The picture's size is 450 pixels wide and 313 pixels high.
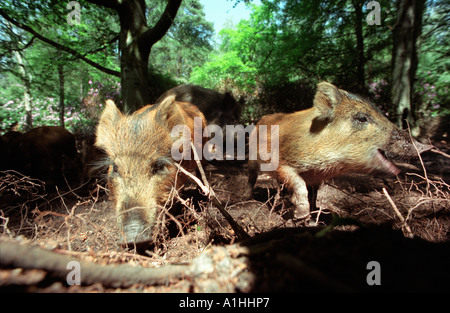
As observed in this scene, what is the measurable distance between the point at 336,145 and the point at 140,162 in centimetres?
223

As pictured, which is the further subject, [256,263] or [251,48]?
[251,48]

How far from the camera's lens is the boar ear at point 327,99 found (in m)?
2.55

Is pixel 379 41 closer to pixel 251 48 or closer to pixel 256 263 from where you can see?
pixel 251 48

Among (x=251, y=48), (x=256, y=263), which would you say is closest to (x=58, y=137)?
(x=256, y=263)

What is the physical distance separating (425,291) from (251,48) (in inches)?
704

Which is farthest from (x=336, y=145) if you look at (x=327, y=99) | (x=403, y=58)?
(x=403, y=58)

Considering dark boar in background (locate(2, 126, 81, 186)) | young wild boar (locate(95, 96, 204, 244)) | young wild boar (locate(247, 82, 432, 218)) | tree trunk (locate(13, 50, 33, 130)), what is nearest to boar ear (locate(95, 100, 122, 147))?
young wild boar (locate(95, 96, 204, 244))

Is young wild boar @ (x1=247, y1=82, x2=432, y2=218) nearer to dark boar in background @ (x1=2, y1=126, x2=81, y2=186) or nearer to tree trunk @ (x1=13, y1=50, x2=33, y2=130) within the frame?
dark boar in background @ (x1=2, y1=126, x2=81, y2=186)

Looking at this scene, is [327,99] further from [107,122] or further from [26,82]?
[26,82]

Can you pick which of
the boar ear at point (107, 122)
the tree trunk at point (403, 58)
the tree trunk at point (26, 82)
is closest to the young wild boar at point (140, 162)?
the boar ear at point (107, 122)

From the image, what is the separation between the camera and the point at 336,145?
246 cm

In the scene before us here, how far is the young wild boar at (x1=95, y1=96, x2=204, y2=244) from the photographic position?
1709 mm

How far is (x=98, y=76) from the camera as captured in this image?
1215 centimetres
